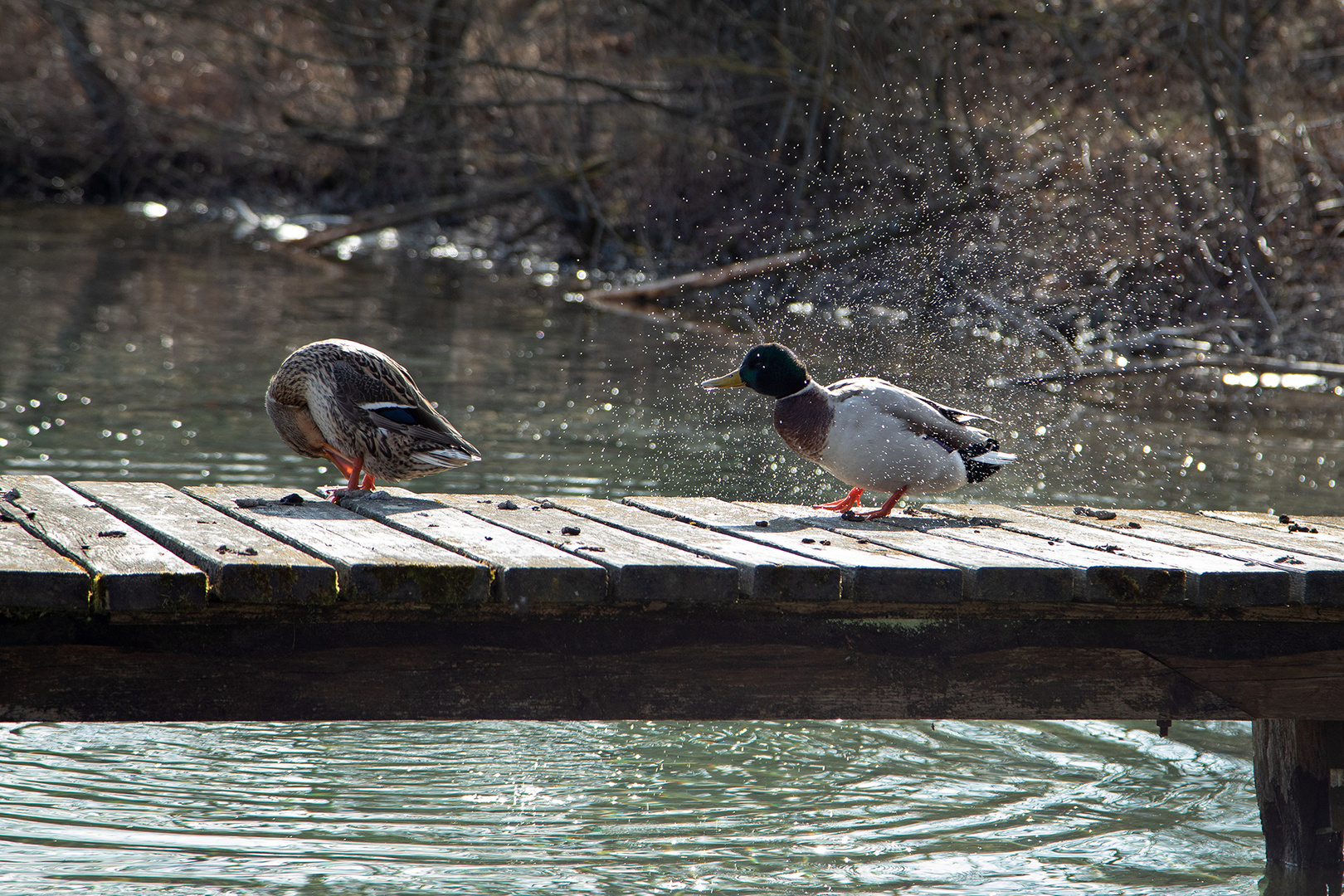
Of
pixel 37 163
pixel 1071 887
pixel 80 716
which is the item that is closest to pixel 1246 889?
pixel 1071 887

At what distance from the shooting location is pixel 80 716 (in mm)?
2852

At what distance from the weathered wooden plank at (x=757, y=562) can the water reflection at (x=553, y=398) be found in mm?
3488

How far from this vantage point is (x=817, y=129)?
1541 cm

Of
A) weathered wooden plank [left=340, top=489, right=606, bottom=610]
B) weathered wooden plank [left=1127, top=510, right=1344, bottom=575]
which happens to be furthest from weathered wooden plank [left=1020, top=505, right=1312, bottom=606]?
weathered wooden plank [left=340, top=489, right=606, bottom=610]

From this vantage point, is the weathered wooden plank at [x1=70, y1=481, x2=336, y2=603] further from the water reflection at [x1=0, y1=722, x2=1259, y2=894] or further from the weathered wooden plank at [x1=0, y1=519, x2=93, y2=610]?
the water reflection at [x1=0, y1=722, x2=1259, y2=894]

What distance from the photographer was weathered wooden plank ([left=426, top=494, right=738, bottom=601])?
3.03 m

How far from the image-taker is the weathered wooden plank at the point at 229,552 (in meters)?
2.84

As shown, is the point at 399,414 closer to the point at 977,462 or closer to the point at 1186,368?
the point at 977,462

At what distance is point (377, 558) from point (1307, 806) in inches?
96.8

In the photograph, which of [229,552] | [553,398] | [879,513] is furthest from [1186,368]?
[229,552]

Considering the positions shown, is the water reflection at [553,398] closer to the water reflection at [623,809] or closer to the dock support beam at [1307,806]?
the water reflection at [623,809]

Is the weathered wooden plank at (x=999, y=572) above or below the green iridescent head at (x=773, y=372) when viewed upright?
below

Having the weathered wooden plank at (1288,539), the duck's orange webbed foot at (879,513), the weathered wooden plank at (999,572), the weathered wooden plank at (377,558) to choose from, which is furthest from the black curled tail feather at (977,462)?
the weathered wooden plank at (377,558)

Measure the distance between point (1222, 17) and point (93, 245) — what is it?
41.4 feet
